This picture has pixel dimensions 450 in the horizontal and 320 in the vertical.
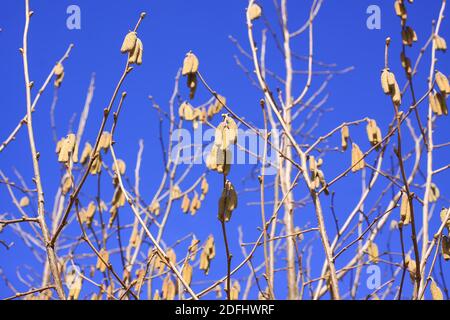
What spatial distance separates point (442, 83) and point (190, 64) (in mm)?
808

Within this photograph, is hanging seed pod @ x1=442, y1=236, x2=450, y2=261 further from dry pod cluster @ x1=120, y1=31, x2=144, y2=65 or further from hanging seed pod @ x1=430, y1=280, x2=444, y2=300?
dry pod cluster @ x1=120, y1=31, x2=144, y2=65

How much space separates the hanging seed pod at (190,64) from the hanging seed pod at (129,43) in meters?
0.21

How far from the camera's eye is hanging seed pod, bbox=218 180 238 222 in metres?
1.40

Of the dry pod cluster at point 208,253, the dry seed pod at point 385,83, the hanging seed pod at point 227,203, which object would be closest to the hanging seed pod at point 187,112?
the dry pod cluster at point 208,253

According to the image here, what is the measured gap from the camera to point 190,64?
1.84 m

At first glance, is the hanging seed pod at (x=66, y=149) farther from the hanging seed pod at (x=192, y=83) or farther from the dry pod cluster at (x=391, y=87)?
the dry pod cluster at (x=391, y=87)

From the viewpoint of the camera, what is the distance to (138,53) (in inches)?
64.8

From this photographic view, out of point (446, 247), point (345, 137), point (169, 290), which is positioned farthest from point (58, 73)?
point (446, 247)

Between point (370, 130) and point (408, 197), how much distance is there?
42 centimetres

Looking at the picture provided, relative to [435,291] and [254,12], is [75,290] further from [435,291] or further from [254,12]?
[254,12]

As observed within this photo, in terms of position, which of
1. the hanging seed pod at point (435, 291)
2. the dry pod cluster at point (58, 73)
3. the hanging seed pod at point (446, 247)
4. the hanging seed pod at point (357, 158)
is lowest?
the hanging seed pod at point (435, 291)

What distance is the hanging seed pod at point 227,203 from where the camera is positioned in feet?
4.61
